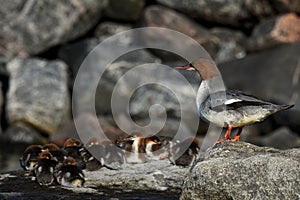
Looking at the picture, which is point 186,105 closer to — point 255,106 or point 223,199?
point 255,106

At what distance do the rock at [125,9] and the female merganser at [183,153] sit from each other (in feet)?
39.9

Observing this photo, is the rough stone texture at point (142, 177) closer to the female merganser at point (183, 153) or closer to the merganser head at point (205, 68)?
the female merganser at point (183, 153)

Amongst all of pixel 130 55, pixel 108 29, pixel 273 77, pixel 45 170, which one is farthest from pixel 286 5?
pixel 45 170

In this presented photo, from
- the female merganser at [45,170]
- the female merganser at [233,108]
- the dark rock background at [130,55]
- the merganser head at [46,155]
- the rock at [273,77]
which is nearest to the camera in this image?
the female merganser at [233,108]

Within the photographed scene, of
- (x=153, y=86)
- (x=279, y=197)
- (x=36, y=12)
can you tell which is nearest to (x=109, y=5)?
(x=36, y=12)

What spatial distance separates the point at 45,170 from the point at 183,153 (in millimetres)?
1658

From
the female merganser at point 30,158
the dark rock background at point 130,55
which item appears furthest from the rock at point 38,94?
the female merganser at point 30,158

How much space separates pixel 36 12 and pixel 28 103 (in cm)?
283

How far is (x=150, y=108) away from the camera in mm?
17047

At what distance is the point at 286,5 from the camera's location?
19.2 metres

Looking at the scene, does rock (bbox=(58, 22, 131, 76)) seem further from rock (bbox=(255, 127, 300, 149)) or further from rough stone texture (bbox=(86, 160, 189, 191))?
rough stone texture (bbox=(86, 160, 189, 191))

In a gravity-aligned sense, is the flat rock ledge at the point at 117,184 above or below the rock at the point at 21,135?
above

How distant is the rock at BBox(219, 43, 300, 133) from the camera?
1652 cm

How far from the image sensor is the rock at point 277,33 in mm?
18656
